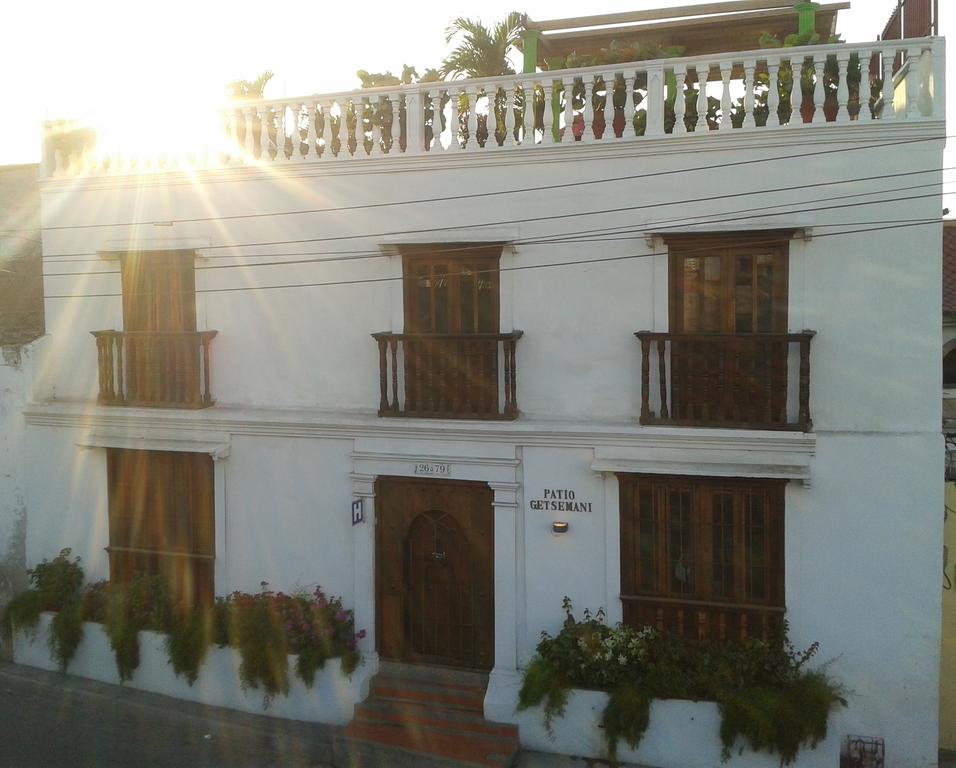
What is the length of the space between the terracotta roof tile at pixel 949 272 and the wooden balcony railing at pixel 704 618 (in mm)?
6721

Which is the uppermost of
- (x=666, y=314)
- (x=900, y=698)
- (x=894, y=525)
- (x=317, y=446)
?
(x=666, y=314)

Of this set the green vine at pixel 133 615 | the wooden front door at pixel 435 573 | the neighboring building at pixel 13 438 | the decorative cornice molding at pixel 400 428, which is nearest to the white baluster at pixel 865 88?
the decorative cornice molding at pixel 400 428

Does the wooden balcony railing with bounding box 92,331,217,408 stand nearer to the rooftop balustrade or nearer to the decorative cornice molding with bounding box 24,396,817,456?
the decorative cornice molding with bounding box 24,396,817,456

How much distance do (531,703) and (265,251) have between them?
599 centimetres

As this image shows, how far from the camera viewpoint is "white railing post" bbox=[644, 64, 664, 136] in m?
9.16

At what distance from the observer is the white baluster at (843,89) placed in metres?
8.69

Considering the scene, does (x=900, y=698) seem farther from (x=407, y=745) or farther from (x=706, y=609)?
(x=407, y=745)

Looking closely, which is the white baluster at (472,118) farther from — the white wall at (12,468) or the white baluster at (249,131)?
the white wall at (12,468)

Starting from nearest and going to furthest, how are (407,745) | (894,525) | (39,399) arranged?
(894,525)
(407,745)
(39,399)

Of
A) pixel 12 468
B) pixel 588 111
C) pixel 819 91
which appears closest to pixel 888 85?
pixel 819 91

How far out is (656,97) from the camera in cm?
917

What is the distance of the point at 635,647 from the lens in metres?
9.11

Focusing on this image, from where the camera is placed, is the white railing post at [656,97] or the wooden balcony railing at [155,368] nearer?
the white railing post at [656,97]

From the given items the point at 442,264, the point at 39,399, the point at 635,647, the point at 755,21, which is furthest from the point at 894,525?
the point at 39,399
